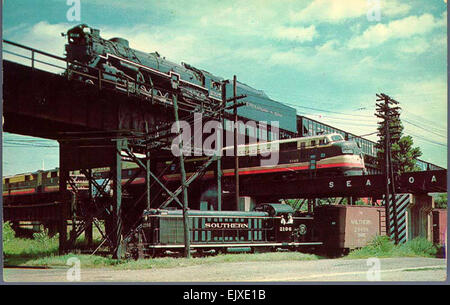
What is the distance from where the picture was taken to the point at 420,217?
30969mm

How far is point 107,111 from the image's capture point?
27.0 metres

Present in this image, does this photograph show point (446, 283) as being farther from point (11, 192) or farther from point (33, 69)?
point (11, 192)

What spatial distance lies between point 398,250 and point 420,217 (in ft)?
21.2

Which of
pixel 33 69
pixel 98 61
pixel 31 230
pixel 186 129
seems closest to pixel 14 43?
pixel 33 69

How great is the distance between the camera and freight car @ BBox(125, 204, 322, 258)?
25.0 metres

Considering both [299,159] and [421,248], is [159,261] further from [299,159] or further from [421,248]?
[299,159]

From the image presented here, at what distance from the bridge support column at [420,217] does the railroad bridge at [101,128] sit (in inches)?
11.5

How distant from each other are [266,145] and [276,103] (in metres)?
4.51

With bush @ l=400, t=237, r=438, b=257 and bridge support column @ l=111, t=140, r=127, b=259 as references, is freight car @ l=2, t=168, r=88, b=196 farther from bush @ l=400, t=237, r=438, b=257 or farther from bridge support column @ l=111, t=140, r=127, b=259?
bush @ l=400, t=237, r=438, b=257

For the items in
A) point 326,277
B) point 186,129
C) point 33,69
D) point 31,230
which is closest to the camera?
point 326,277

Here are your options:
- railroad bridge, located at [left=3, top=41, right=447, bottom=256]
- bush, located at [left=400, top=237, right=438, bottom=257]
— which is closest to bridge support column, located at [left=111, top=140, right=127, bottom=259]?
railroad bridge, located at [left=3, top=41, right=447, bottom=256]

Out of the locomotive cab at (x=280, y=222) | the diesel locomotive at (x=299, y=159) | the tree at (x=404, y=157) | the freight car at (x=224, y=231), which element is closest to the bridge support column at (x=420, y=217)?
the diesel locomotive at (x=299, y=159)

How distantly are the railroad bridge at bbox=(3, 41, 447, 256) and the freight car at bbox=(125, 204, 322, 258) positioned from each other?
215 cm

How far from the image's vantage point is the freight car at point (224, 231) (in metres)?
25.0
